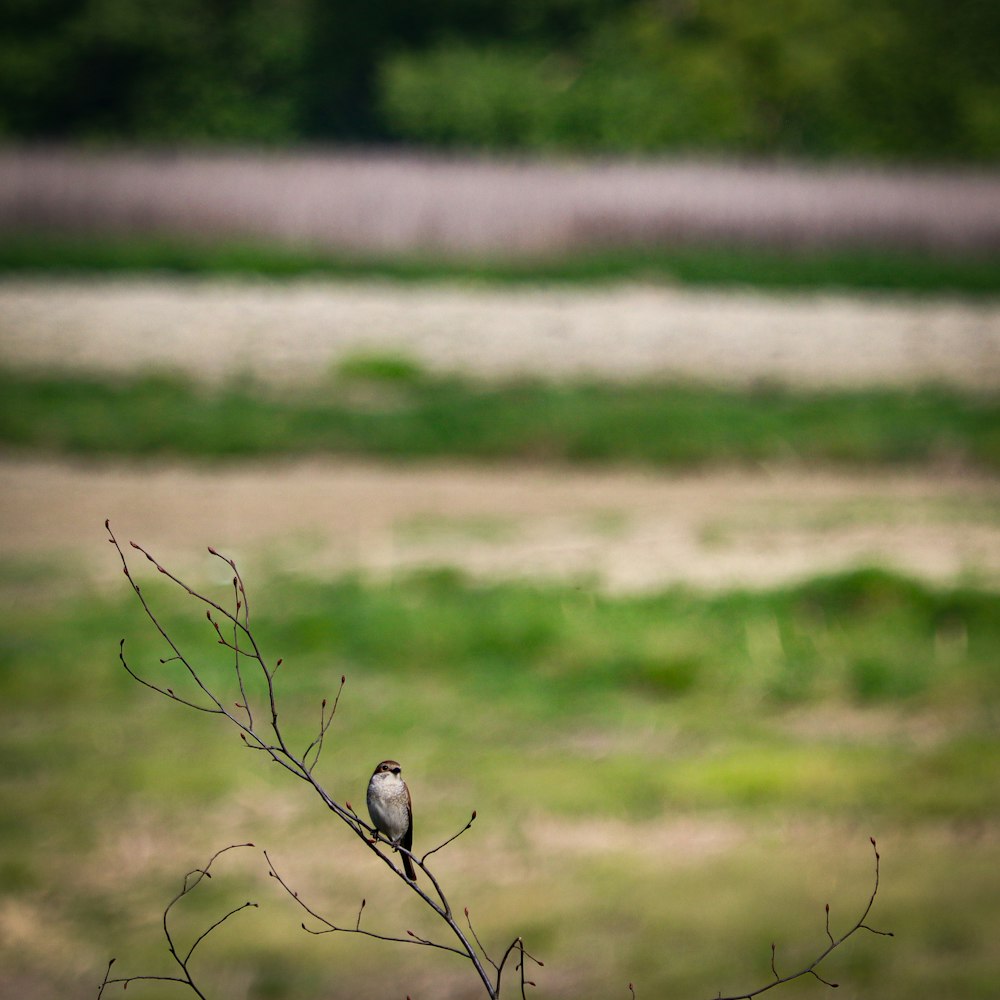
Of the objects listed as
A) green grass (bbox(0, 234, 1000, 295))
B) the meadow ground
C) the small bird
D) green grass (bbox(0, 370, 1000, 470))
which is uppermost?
the small bird

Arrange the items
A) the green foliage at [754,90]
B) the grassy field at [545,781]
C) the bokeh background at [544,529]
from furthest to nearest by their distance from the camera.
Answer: the green foliage at [754,90] → the bokeh background at [544,529] → the grassy field at [545,781]

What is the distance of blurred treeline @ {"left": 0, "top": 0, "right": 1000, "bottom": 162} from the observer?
27.5 meters

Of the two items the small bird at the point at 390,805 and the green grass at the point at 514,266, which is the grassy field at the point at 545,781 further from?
the green grass at the point at 514,266

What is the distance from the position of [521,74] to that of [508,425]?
19.4 meters

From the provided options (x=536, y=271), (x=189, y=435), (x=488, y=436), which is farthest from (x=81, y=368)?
(x=536, y=271)

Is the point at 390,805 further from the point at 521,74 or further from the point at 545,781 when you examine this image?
the point at 521,74

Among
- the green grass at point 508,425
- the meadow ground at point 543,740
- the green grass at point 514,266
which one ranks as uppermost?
the meadow ground at point 543,740

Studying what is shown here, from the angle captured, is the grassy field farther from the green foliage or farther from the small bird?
the green foliage

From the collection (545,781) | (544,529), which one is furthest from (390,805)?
(544,529)

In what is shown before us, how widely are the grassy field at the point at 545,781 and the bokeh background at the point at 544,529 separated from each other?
2 centimetres

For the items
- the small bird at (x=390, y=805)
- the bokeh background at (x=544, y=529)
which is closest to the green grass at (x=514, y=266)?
the bokeh background at (x=544, y=529)

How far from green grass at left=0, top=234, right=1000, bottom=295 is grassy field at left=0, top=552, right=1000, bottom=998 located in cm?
1142

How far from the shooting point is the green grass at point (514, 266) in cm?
1995

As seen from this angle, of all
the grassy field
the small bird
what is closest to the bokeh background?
the grassy field
